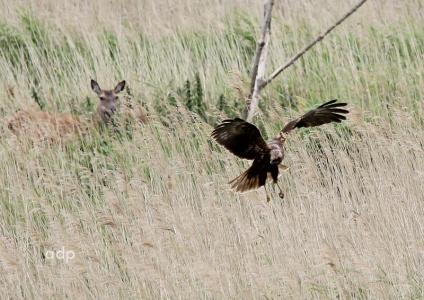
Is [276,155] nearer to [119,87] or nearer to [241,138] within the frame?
[241,138]

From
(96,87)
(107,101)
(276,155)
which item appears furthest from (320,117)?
(96,87)

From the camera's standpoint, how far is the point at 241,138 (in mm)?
5355

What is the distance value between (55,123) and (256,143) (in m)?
3.33

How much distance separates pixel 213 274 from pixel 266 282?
1.34 feet

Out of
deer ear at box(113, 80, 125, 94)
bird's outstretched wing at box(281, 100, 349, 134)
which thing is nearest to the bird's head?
bird's outstretched wing at box(281, 100, 349, 134)

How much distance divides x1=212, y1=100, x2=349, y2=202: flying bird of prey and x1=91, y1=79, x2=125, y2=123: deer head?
3.52 m

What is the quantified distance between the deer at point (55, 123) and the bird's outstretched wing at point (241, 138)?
230cm

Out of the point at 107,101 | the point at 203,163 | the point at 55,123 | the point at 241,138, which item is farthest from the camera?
the point at 107,101

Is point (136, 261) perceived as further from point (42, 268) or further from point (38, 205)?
point (38, 205)

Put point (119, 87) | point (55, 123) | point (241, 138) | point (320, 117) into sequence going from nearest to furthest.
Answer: point (241, 138), point (320, 117), point (55, 123), point (119, 87)

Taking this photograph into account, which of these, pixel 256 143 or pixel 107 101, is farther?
pixel 107 101

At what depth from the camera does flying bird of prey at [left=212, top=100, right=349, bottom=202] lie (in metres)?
5.26

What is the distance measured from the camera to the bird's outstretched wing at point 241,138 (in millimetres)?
5215

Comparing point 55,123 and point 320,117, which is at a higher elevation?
point 55,123
